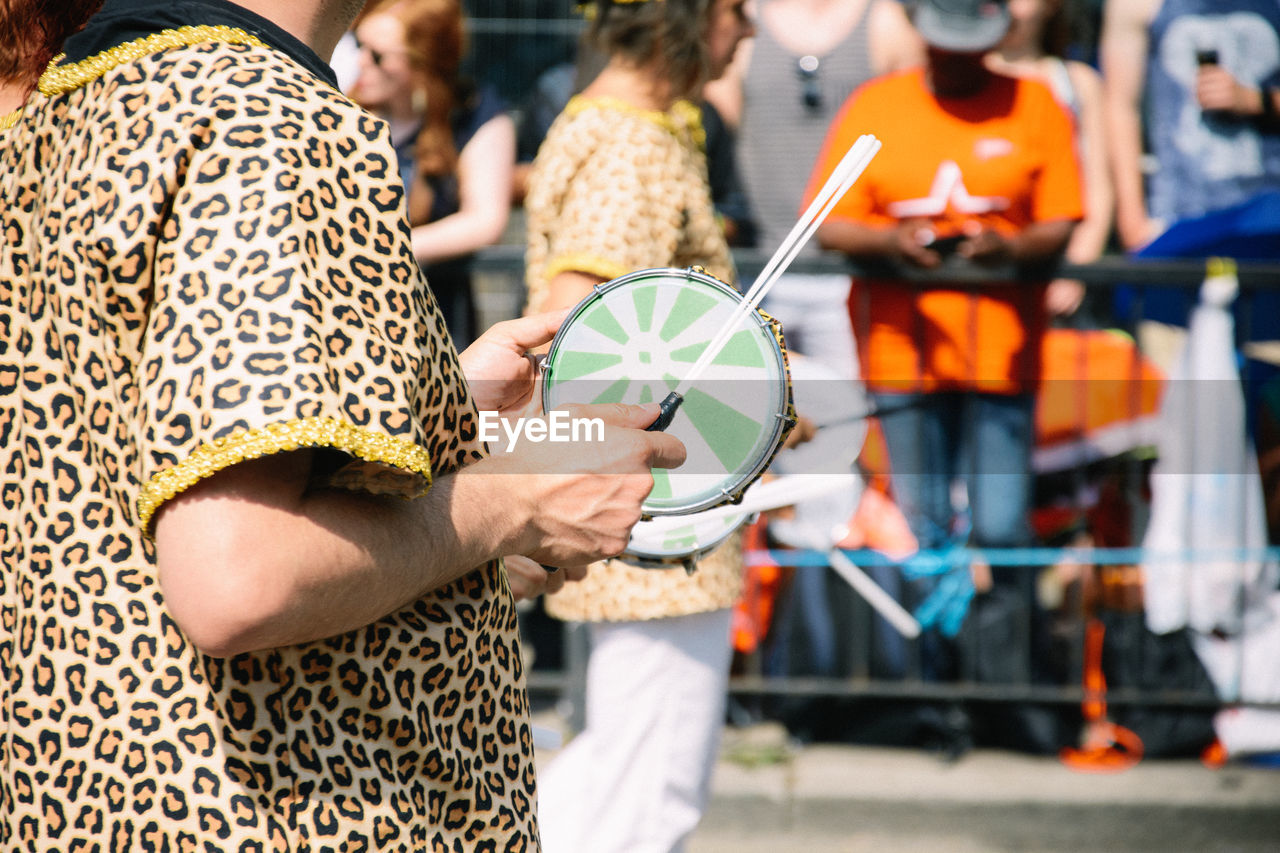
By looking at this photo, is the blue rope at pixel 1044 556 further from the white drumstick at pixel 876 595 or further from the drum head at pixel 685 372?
the drum head at pixel 685 372

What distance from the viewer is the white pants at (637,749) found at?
294 cm

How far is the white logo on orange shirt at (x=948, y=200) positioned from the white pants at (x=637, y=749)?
194 cm

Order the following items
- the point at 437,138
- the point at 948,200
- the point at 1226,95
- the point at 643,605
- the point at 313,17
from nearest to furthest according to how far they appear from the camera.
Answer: the point at 313,17 < the point at 643,605 < the point at 948,200 < the point at 437,138 < the point at 1226,95

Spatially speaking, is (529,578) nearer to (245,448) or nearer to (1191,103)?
(245,448)

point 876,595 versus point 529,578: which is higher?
point 529,578

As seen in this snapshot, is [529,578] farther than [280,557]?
Yes

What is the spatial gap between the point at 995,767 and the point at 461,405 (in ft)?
11.7

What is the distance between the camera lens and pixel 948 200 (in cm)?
439

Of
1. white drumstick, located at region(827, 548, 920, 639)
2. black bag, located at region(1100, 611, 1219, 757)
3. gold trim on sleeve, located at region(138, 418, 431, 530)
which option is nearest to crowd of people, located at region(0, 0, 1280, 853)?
gold trim on sleeve, located at region(138, 418, 431, 530)

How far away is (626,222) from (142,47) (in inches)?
61.4

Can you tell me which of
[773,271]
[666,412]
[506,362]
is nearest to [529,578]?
[506,362]

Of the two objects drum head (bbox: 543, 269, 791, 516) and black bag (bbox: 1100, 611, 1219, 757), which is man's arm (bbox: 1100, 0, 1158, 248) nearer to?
black bag (bbox: 1100, 611, 1219, 757)

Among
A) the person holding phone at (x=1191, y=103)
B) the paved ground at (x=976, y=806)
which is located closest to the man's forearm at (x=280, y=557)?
the paved ground at (x=976, y=806)

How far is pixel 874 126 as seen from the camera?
4500mm
